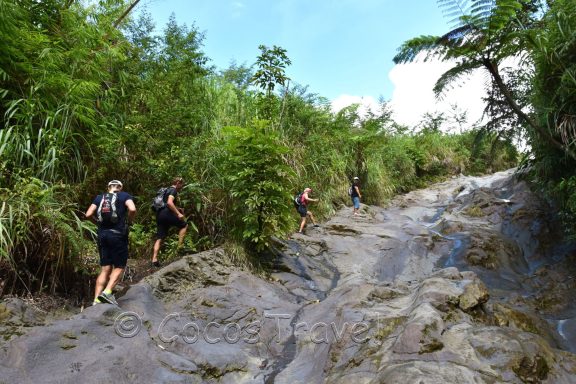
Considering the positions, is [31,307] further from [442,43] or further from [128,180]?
[442,43]

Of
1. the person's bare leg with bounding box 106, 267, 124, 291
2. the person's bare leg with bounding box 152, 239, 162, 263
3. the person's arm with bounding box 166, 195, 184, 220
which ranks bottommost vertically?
A: the person's bare leg with bounding box 106, 267, 124, 291

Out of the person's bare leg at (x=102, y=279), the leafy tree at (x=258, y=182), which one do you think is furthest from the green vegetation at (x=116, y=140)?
the person's bare leg at (x=102, y=279)

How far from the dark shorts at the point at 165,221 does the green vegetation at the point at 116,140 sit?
0.43 metres

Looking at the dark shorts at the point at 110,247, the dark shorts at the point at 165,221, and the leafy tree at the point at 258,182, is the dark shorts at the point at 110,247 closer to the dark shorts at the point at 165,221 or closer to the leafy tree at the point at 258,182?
the dark shorts at the point at 165,221

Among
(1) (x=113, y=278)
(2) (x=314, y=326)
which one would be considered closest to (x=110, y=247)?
(1) (x=113, y=278)

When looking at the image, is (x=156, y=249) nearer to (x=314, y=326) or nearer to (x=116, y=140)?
(x=116, y=140)

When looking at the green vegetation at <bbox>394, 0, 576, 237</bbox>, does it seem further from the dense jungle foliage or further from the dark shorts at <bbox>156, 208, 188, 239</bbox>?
the dark shorts at <bbox>156, 208, 188, 239</bbox>

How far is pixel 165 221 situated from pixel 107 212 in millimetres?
1748

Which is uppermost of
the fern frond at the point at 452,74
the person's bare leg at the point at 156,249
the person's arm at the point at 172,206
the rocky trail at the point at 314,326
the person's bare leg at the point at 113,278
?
the fern frond at the point at 452,74

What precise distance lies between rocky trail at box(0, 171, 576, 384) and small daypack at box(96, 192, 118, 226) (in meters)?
1.06

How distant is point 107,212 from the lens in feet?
16.4

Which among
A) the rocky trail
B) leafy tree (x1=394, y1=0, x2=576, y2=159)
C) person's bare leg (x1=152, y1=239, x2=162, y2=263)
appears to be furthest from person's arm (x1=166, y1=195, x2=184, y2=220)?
leafy tree (x1=394, y1=0, x2=576, y2=159)

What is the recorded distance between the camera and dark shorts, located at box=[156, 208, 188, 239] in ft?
21.9

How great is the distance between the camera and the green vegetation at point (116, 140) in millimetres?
5082
